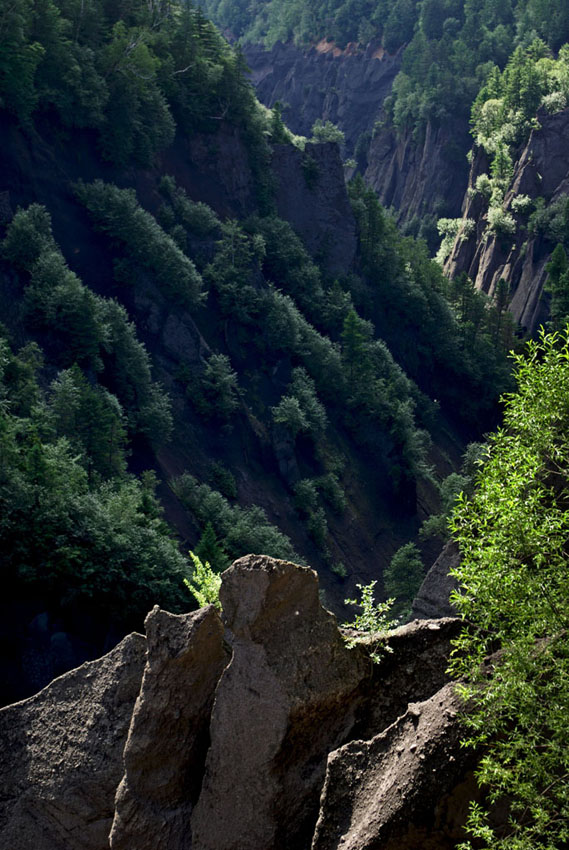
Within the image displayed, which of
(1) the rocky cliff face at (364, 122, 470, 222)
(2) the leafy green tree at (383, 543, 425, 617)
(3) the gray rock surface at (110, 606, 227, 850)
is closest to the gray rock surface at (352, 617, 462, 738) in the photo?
(3) the gray rock surface at (110, 606, 227, 850)

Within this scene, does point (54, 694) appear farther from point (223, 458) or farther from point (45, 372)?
point (223, 458)

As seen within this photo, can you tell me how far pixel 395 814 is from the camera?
1068 cm

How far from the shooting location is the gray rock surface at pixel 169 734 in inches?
508

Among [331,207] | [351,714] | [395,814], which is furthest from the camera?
[331,207]

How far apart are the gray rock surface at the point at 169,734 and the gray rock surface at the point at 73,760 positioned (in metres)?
0.87

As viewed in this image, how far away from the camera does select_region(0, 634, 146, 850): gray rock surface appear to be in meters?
13.8

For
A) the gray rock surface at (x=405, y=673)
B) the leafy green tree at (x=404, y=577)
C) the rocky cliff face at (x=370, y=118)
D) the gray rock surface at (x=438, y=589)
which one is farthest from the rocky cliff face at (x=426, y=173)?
the gray rock surface at (x=405, y=673)

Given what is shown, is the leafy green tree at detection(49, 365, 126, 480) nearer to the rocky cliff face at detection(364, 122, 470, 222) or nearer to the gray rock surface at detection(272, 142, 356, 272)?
the gray rock surface at detection(272, 142, 356, 272)

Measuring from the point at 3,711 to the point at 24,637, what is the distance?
13.7 m

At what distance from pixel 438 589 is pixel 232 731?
15.8 meters

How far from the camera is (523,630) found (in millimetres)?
10570

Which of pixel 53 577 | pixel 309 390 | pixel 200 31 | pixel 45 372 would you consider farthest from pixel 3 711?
pixel 200 31

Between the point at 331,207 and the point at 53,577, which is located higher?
Result: the point at 331,207

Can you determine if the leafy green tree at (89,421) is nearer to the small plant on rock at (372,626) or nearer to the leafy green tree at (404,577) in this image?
the leafy green tree at (404,577)
